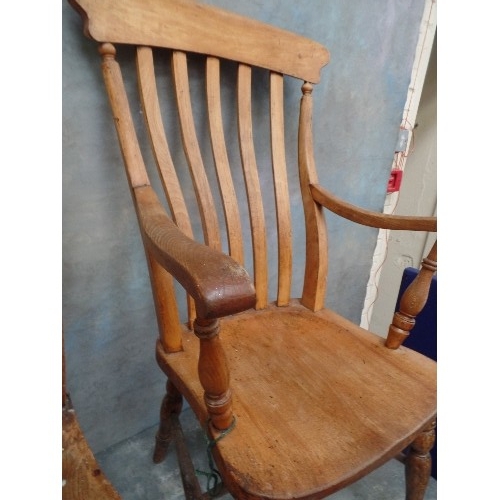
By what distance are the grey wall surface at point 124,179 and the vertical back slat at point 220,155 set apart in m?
0.12

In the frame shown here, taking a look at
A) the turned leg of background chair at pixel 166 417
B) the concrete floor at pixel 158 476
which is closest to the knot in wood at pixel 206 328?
the turned leg of background chair at pixel 166 417

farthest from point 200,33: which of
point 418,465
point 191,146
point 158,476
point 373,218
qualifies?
point 158,476

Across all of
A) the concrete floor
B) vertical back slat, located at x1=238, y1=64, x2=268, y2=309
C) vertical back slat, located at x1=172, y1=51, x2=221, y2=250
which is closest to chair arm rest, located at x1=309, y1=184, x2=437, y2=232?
vertical back slat, located at x1=238, y1=64, x2=268, y2=309

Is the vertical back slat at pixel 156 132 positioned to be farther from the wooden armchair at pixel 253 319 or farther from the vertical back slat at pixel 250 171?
the vertical back slat at pixel 250 171

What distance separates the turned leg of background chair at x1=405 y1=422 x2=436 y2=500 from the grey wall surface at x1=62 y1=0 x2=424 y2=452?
603 mm

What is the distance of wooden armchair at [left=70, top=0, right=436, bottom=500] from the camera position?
1.55 ft

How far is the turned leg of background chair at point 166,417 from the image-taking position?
816mm

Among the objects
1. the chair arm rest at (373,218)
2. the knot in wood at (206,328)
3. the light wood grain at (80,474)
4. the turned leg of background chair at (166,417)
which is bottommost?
the turned leg of background chair at (166,417)

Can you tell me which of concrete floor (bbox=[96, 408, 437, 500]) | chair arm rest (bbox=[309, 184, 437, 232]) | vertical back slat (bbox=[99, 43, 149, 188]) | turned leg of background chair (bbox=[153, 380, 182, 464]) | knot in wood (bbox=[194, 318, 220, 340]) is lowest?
concrete floor (bbox=[96, 408, 437, 500])

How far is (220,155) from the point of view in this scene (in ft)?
2.54

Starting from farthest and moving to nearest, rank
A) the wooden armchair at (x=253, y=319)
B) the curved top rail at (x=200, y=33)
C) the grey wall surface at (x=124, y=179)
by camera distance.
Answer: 1. the grey wall surface at (x=124, y=179)
2. the curved top rail at (x=200, y=33)
3. the wooden armchair at (x=253, y=319)

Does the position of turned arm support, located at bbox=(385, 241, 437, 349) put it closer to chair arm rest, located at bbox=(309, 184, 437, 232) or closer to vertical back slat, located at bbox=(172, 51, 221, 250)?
chair arm rest, located at bbox=(309, 184, 437, 232)
